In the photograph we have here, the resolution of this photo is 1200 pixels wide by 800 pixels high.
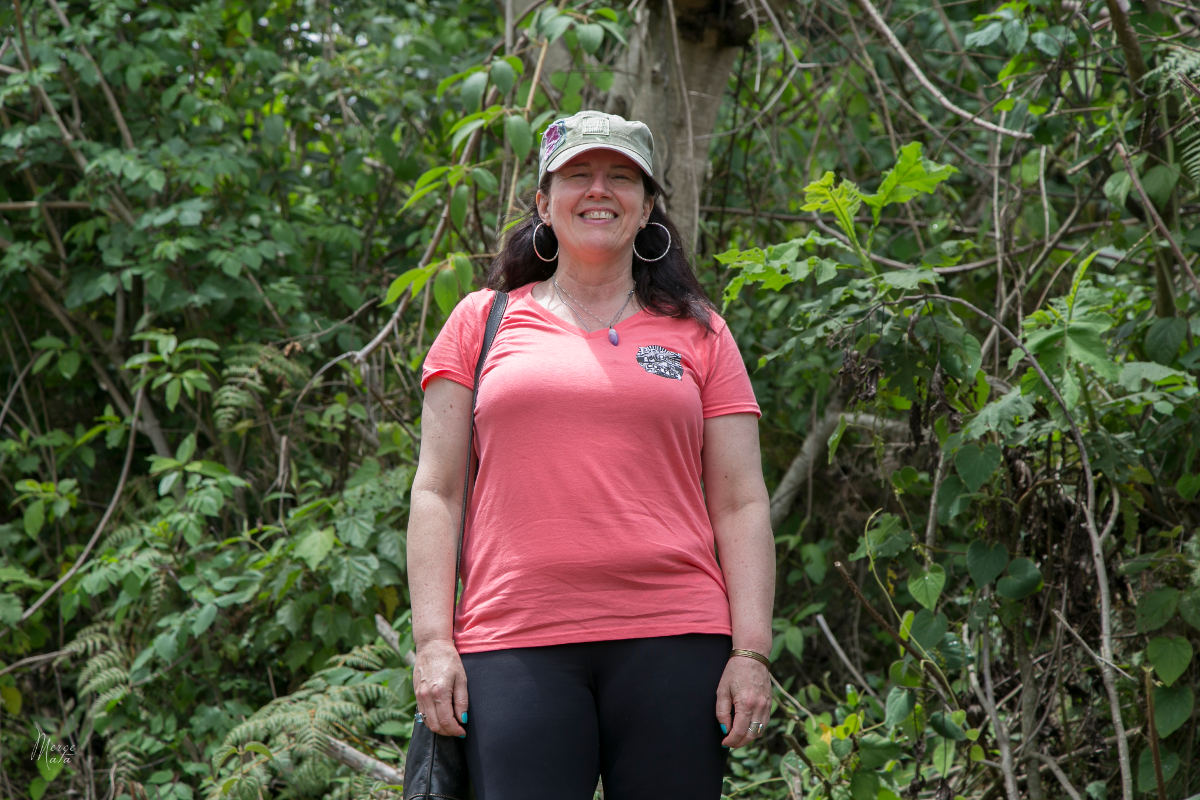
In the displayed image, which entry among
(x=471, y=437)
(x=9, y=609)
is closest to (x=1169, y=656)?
(x=471, y=437)

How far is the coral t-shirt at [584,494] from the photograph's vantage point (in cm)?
191

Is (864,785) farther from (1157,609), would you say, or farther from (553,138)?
(553,138)

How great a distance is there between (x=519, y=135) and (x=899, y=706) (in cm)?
181

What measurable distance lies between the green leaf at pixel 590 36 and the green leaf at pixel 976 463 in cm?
147

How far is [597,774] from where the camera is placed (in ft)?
6.27

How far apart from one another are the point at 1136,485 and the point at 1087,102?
1248mm

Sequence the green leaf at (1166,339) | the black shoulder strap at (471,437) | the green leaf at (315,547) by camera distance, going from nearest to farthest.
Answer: the black shoulder strap at (471,437), the green leaf at (1166,339), the green leaf at (315,547)

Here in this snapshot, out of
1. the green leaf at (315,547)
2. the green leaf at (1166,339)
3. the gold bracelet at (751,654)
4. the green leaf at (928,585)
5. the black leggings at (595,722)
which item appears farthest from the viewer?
the green leaf at (315,547)

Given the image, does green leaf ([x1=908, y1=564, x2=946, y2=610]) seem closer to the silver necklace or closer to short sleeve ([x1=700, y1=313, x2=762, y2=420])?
short sleeve ([x1=700, y1=313, x2=762, y2=420])

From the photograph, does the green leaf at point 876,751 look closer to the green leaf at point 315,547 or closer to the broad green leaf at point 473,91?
the green leaf at point 315,547

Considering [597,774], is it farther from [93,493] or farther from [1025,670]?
[93,493]

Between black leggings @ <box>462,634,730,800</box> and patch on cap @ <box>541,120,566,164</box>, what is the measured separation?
3.11 ft

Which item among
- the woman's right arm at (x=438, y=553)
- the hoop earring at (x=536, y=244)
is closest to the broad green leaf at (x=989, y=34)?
the hoop earring at (x=536, y=244)

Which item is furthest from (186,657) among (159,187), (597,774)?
(597,774)
